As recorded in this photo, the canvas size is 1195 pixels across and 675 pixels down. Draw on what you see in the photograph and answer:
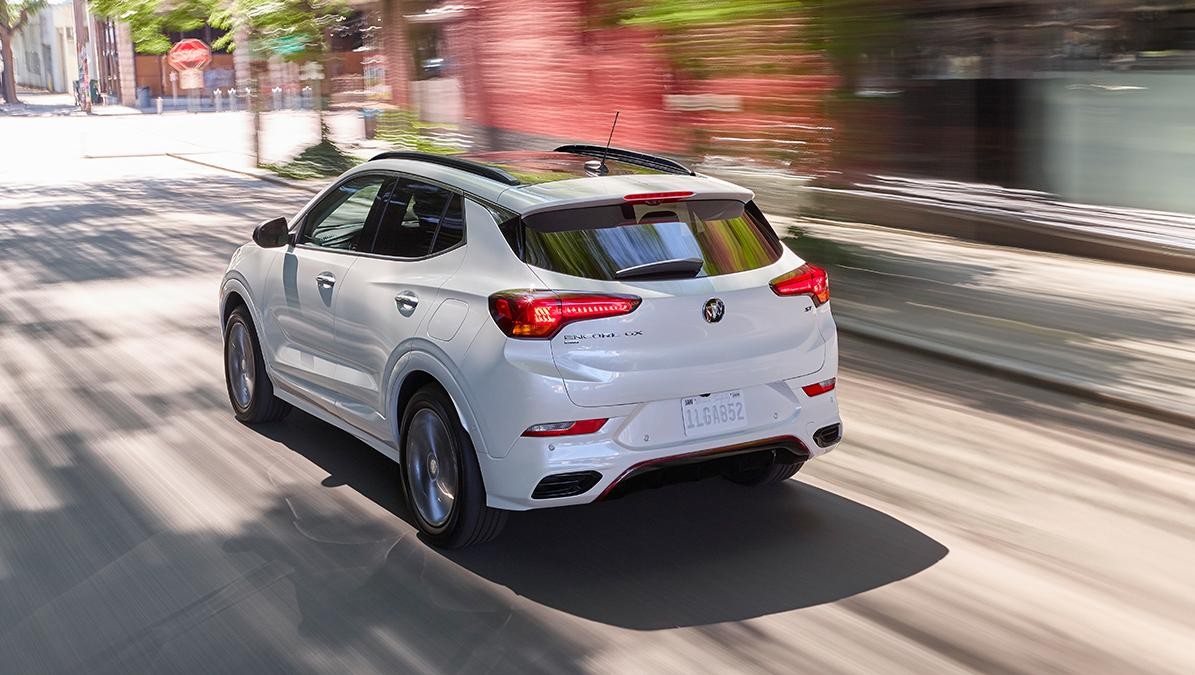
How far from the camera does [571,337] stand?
512cm

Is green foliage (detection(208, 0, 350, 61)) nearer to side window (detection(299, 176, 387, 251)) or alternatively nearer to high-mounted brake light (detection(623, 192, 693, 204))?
side window (detection(299, 176, 387, 251))

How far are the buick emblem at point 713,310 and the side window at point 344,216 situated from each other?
1.93 metres

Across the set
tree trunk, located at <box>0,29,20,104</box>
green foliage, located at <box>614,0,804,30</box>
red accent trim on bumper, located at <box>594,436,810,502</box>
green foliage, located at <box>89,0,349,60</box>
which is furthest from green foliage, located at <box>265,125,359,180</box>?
tree trunk, located at <box>0,29,20,104</box>

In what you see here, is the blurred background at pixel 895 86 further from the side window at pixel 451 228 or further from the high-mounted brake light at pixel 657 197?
the side window at pixel 451 228

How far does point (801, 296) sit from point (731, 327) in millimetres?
464

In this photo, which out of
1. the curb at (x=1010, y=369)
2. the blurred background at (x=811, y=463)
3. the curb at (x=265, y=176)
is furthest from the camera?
the curb at (x=265, y=176)

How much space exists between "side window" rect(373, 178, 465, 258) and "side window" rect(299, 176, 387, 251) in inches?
9.4

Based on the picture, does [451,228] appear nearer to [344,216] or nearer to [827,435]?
[344,216]

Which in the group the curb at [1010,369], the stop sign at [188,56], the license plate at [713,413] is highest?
the stop sign at [188,56]

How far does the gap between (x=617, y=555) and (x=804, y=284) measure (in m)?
1.38

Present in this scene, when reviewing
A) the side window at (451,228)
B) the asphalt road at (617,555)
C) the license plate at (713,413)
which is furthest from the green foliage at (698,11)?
the license plate at (713,413)

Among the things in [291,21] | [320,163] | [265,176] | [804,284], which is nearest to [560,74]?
[320,163]

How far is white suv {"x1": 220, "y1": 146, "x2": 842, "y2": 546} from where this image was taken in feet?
16.9

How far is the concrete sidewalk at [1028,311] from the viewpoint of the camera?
9148 millimetres
